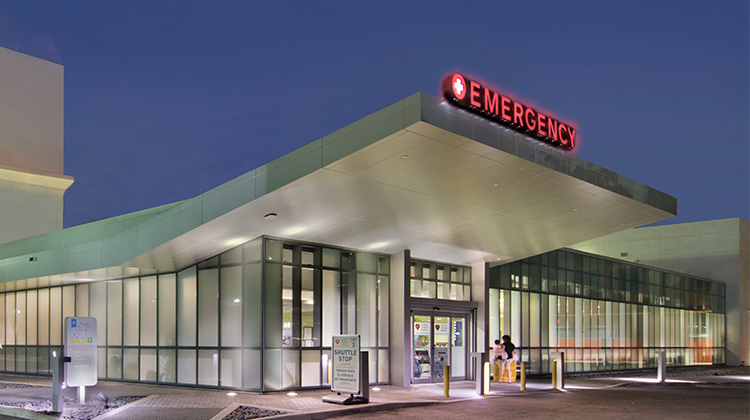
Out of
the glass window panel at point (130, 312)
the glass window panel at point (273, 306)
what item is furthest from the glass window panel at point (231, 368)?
the glass window panel at point (130, 312)

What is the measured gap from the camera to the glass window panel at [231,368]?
1738 centimetres

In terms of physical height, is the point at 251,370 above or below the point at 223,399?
above

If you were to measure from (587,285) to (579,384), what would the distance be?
8.15 m

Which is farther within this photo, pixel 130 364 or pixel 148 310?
pixel 130 364

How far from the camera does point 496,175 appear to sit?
1421 cm

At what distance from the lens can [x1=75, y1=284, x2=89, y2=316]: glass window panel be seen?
23.7 meters

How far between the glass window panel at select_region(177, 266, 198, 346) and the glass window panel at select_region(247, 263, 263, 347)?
2.37 metres

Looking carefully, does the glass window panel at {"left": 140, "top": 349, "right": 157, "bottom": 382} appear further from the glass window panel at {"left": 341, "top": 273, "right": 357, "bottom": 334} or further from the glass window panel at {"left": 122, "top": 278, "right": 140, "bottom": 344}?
→ the glass window panel at {"left": 341, "top": 273, "right": 357, "bottom": 334}

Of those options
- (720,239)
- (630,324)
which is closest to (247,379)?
(630,324)

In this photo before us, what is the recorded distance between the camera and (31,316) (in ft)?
87.6

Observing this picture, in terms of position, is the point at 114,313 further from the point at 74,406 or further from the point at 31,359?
the point at 74,406

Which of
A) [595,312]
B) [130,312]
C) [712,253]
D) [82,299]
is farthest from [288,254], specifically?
[712,253]

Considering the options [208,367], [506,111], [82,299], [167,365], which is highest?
[506,111]

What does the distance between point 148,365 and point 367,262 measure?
7650mm
